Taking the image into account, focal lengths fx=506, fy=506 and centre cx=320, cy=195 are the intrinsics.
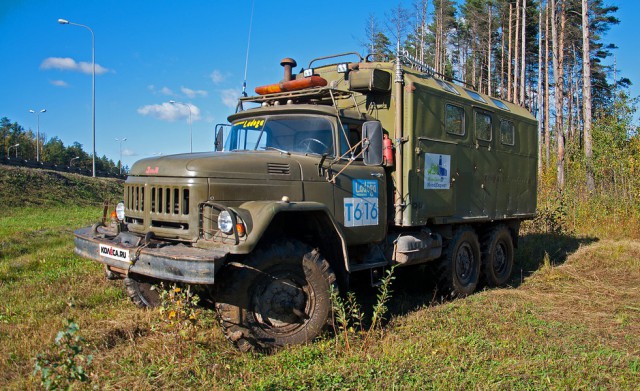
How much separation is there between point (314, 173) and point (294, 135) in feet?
2.32

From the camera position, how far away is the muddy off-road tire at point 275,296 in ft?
15.4

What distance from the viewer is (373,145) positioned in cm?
590

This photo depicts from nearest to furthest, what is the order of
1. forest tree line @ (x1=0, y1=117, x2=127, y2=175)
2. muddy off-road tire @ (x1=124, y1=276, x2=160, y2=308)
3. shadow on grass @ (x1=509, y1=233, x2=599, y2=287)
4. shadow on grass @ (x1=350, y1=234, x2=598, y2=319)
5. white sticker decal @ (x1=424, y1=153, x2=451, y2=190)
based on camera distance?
1. muddy off-road tire @ (x1=124, y1=276, x2=160, y2=308)
2. white sticker decal @ (x1=424, y1=153, x2=451, y2=190)
3. shadow on grass @ (x1=350, y1=234, x2=598, y2=319)
4. shadow on grass @ (x1=509, y1=233, x2=599, y2=287)
5. forest tree line @ (x1=0, y1=117, x2=127, y2=175)

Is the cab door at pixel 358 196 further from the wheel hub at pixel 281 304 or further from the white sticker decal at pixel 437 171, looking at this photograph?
the wheel hub at pixel 281 304

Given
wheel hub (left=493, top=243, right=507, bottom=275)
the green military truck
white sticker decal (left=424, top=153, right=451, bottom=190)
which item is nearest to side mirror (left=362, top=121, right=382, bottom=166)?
the green military truck

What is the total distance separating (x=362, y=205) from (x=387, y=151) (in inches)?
33.0

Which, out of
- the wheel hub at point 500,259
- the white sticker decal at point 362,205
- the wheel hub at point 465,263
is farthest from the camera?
the wheel hub at point 500,259

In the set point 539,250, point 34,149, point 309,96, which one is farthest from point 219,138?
point 34,149

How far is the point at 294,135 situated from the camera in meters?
6.07

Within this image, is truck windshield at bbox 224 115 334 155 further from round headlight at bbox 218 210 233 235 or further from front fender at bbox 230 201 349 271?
round headlight at bbox 218 210 233 235

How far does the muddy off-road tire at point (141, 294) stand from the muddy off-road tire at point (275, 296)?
183cm

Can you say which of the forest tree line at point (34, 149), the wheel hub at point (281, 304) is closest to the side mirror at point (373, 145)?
the wheel hub at point (281, 304)

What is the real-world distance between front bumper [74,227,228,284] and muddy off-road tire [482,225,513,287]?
5.65 metres

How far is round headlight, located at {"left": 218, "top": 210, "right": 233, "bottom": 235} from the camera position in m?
4.57
